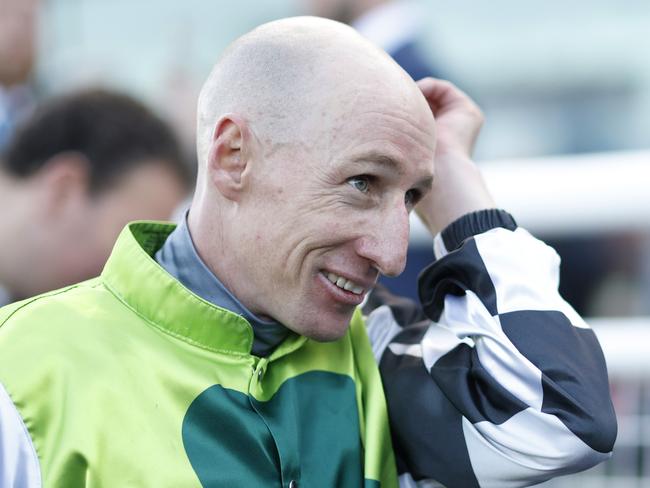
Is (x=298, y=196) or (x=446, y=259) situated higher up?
(x=298, y=196)

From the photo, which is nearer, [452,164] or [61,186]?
[452,164]

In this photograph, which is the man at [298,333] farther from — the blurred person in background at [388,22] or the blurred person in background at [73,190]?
the blurred person in background at [388,22]

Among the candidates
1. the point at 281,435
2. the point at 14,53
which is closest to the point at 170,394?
the point at 281,435

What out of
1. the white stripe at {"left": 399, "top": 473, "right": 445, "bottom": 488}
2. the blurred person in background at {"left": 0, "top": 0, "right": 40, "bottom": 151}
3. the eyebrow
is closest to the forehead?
the eyebrow

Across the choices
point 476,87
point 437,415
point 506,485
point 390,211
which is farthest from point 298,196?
point 476,87

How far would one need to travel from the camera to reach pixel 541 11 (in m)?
10.0

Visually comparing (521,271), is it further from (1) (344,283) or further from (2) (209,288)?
(2) (209,288)

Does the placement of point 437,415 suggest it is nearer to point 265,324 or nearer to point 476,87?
point 265,324

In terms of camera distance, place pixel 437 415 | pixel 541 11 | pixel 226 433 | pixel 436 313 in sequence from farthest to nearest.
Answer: pixel 541 11
pixel 436 313
pixel 437 415
pixel 226 433

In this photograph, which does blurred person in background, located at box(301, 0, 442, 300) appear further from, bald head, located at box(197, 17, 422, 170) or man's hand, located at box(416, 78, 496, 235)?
bald head, located at box(197, 17, 422, 170)

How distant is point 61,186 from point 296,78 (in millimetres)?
1377

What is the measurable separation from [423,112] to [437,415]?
0.51 meters

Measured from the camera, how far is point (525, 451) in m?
1.79

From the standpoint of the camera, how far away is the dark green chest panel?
1.73m
